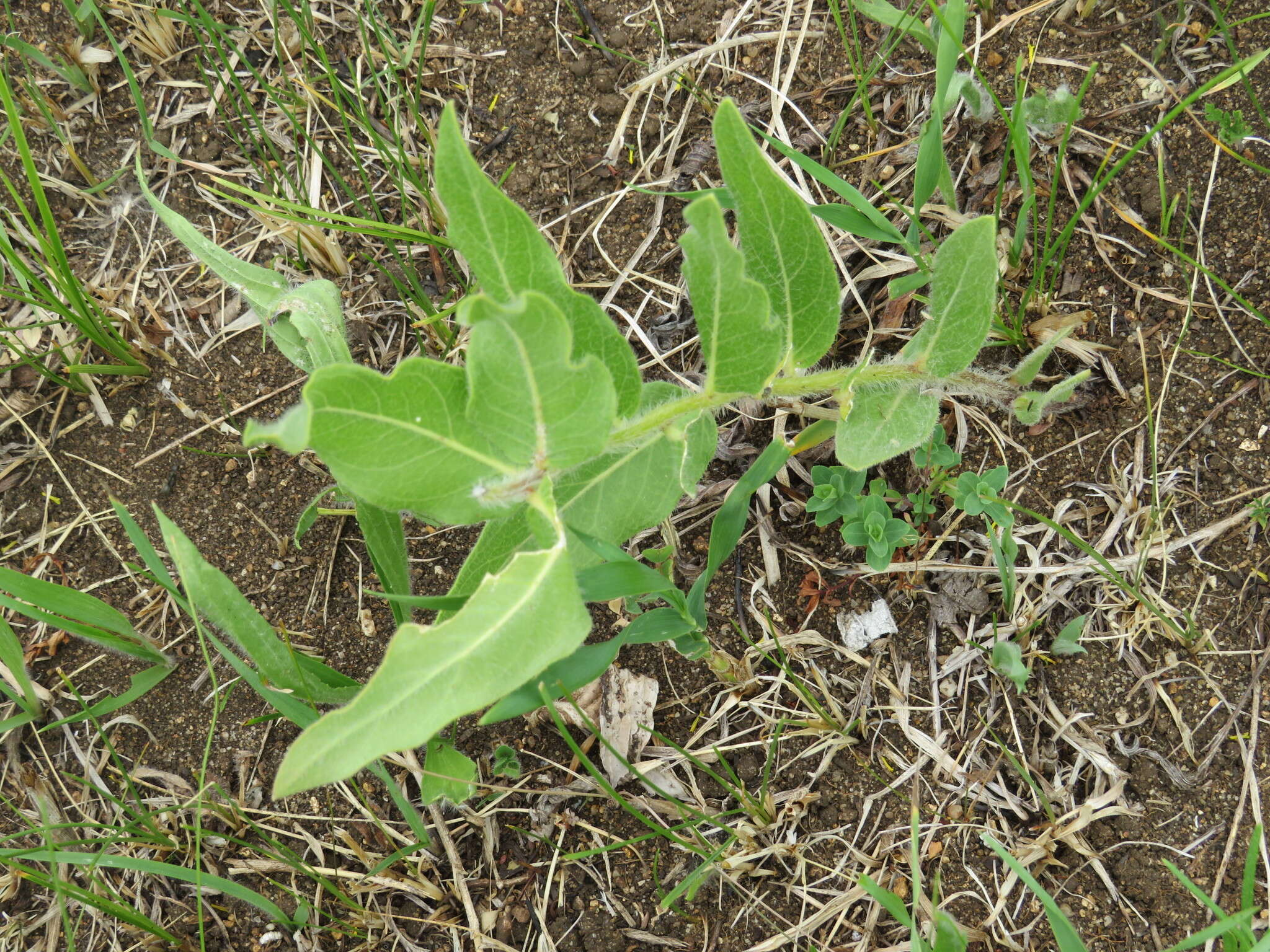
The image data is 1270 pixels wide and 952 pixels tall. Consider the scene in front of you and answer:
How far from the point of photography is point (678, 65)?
2629mm

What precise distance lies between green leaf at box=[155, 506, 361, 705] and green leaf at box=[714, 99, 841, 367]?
1225 millimetres

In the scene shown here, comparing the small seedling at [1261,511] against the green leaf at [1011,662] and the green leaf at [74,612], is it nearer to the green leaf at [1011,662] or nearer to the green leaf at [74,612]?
the green leaf at [1011,662]

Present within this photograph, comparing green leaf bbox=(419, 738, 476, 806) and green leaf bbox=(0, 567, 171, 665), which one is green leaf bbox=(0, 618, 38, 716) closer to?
green leaf bbox=(0, 567, 171, 665)

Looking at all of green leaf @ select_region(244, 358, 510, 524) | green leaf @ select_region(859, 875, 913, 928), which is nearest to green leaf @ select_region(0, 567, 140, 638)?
green leaf @ select_region(244, 358, 510, 524)

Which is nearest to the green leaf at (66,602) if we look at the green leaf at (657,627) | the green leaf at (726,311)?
the green leaf at (657,627)

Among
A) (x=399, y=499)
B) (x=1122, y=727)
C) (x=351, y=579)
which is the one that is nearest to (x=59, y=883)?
(x=351, y=579)

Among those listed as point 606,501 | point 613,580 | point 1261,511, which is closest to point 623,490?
point 606,501

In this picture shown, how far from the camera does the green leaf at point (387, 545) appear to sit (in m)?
2.08

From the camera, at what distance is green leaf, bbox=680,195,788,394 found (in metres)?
1.50

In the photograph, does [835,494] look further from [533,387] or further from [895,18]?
[895,18]

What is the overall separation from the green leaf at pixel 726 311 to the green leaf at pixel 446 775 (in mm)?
1045

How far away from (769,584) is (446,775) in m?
0.87

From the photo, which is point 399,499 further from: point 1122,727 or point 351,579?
point 1122,727

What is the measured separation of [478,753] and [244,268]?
1.23 meters
